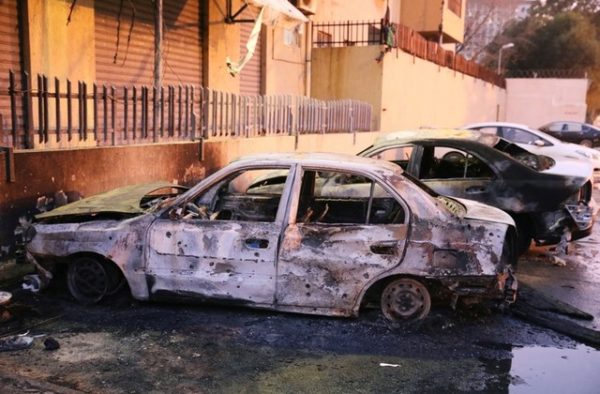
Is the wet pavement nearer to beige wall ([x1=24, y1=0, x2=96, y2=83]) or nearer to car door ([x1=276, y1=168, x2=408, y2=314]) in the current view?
car door ([x1=276, y1=168, x2=408, y2=314])

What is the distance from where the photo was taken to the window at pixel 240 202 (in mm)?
5781

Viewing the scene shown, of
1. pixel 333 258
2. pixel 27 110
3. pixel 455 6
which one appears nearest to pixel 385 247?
pixel 333 258

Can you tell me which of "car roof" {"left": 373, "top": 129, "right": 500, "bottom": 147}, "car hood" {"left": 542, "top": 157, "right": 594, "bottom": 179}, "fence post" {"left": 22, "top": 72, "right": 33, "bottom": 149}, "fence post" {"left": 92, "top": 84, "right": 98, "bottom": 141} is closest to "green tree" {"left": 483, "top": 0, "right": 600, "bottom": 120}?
"car hood" {"left": 542, "top": 157, "right": 594, "bottom": 179}

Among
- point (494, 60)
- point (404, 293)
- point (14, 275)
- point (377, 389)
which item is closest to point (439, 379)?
point (377, 389)

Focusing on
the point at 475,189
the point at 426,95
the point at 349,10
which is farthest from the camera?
the point at 426,95

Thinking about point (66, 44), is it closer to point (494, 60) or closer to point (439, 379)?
point (439, 379)

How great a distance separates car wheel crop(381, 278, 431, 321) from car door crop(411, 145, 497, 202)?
2764 mm

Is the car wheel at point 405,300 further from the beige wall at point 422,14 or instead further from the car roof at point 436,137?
the beige wall at point 422,14

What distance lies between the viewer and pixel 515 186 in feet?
25.5

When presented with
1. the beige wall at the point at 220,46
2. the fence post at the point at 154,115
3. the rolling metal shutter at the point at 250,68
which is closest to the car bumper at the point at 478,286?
the fence post at the point at 154,115

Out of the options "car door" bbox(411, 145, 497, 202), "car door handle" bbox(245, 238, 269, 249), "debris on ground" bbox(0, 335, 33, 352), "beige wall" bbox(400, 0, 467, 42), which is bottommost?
"debris on ground" bbox(0, 335, 33, 352)

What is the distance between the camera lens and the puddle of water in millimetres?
4516

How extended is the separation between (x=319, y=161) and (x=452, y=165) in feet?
10.4

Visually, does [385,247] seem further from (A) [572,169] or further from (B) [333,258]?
(A) [572,169]
